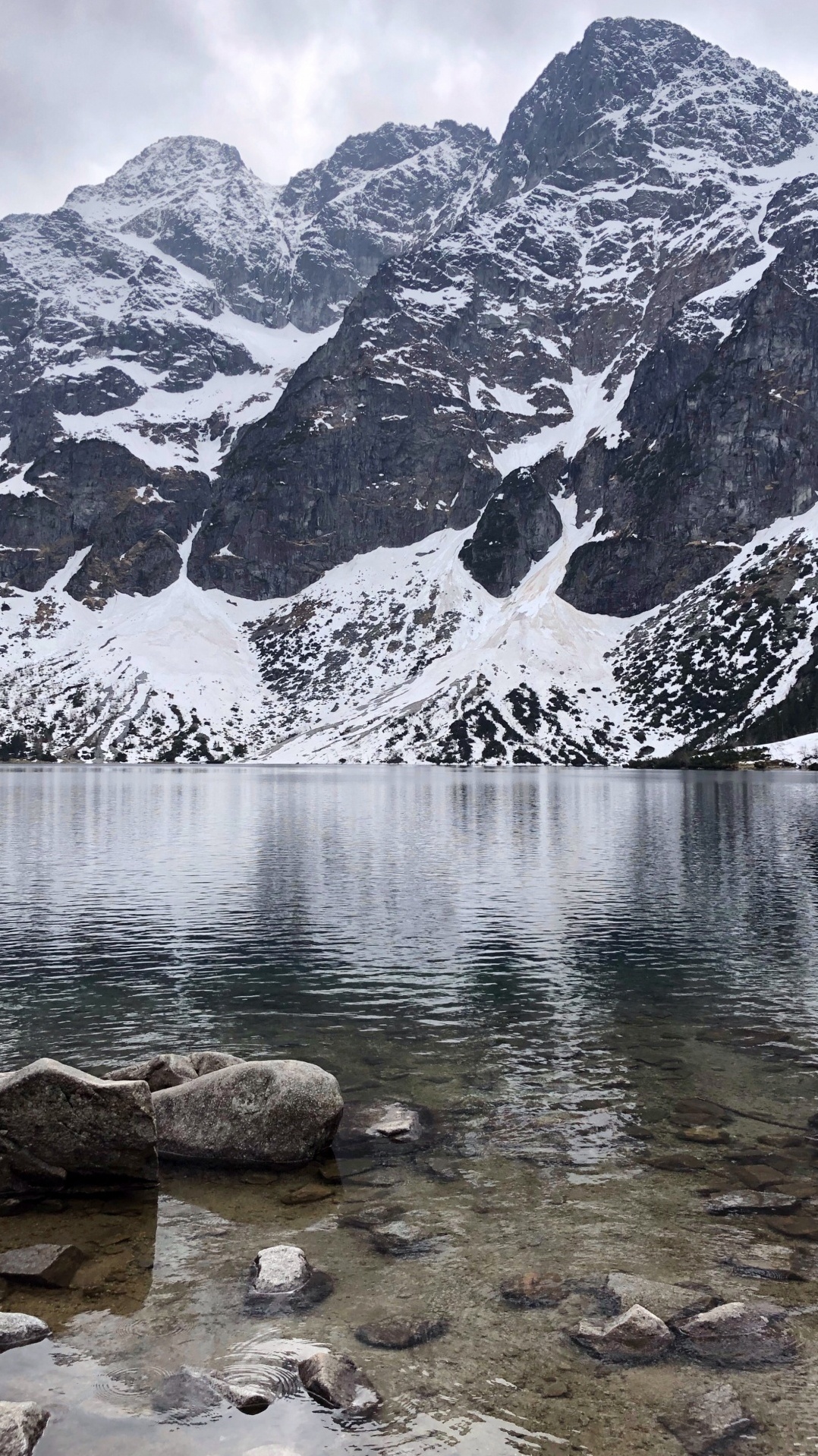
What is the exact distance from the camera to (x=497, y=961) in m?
35.1

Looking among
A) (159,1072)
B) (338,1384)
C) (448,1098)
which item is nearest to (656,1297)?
(338,1384)

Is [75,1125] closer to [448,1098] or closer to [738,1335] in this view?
[448,1098]

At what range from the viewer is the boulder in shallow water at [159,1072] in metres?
20.3

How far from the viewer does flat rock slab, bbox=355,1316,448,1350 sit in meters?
11.6

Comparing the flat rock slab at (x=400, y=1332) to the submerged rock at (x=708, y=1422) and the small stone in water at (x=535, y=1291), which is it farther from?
the submerged rock at (x=708, y=1422)

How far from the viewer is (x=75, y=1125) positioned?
55.1ft

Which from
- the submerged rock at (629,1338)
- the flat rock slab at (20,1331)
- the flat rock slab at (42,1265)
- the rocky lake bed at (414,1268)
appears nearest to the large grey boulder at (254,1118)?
the rocky lake bed at (414,1268)

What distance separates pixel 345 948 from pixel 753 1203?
23.7 metres

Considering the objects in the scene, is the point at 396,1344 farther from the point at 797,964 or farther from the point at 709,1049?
the point at 797,964

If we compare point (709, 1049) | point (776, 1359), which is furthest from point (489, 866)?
point (776, 1359)

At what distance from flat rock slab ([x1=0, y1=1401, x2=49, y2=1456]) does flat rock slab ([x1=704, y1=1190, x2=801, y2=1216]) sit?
32.5ft

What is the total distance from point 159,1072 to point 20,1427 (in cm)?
1087

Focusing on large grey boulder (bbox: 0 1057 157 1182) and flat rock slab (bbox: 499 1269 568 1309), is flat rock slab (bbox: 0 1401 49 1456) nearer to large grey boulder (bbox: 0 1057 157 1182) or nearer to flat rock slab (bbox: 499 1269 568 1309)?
flat rock slab (bbox: 499 1269 568 1309)

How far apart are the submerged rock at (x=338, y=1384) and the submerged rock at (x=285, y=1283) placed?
58.6 inches
